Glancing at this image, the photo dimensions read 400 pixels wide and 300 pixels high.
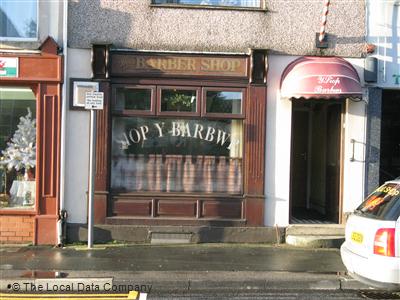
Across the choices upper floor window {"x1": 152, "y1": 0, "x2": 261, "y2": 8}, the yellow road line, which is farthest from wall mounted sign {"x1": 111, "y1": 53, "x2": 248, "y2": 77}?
the yellow road line

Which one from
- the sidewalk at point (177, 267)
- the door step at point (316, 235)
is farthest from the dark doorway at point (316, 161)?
the sidewalk at point (177, 267)

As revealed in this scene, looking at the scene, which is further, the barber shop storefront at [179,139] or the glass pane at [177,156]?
the glass pane at [177,156]

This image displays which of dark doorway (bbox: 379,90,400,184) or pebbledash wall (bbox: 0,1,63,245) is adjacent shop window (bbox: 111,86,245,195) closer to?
pebbledash wall (bbox: 0,1,63,245)

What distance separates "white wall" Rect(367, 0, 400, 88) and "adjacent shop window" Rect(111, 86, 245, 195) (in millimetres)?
2634

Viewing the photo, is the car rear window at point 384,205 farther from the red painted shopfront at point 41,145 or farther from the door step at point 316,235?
the red painted shopfront at point 41,145

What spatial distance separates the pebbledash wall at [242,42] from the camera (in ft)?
32.4

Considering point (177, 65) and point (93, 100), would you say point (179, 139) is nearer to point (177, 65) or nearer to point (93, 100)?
point (177, 65)

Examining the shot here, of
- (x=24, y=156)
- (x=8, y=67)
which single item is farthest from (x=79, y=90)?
(x=24, y=156)

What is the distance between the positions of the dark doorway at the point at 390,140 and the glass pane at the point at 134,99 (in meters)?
4.68

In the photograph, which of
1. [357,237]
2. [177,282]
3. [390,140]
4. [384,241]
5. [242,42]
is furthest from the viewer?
[390,140]

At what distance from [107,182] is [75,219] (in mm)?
866

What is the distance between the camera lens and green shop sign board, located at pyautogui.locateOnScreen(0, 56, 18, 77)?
9.66 m

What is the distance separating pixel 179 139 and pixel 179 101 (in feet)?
2.30

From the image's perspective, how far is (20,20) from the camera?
393 inches
